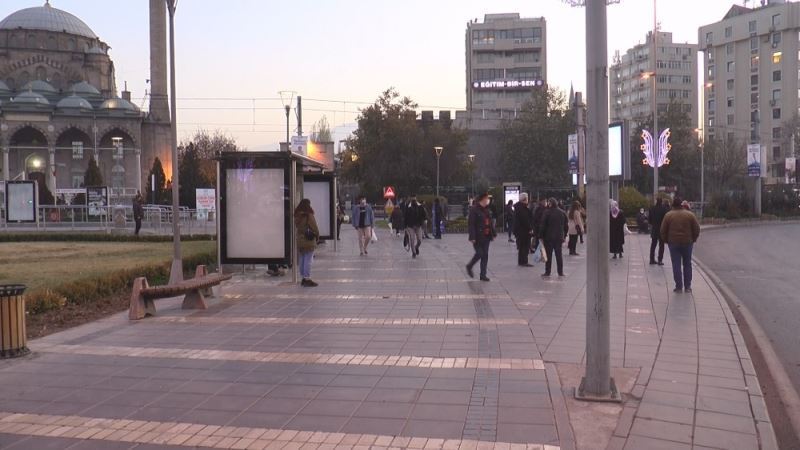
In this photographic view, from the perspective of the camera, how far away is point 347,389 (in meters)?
6.26

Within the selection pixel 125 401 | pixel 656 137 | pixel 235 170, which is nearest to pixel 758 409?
pixel 125 401

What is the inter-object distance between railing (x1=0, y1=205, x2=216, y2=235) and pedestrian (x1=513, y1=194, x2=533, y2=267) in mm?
21325

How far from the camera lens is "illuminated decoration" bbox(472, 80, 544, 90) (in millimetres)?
95188

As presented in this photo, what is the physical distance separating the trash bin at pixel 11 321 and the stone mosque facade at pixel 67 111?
64.8m

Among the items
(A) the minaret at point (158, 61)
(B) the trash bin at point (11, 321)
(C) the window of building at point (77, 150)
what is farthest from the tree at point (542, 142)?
(B) the trash bin at point (11, 321)

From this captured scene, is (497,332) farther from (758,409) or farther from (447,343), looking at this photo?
(758,409)

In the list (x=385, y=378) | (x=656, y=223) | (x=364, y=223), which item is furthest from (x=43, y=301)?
(x=656, y=223)

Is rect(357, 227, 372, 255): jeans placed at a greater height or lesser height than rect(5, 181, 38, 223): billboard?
lesser

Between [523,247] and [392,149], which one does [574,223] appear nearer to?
[523,247]

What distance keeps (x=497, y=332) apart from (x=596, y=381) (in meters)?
2.88

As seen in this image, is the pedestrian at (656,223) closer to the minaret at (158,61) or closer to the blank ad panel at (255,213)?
the blank ad panel at (255,213)

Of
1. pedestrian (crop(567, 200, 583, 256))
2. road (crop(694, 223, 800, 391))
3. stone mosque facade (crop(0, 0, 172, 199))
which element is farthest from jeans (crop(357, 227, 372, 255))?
stone mosque facade (crop(0, 0, 172, 199))

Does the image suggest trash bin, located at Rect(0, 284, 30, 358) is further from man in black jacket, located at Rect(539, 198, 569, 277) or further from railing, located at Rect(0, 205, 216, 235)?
railing, located at Rect(0, 205, 216, 235)

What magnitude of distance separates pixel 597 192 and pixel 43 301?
8669mm
